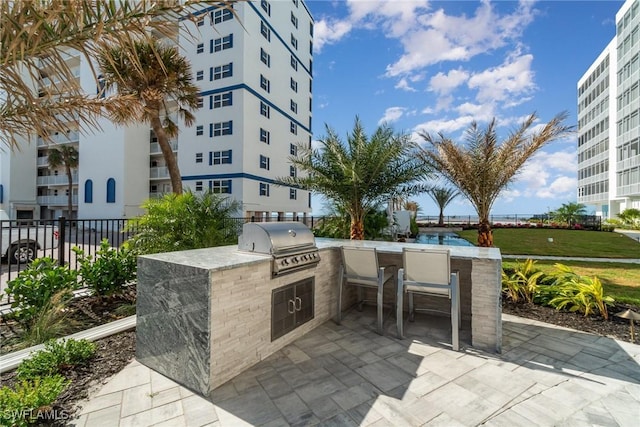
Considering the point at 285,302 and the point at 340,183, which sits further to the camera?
the point at 340,183

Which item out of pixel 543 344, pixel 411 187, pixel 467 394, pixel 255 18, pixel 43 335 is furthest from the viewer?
pixel 255 18

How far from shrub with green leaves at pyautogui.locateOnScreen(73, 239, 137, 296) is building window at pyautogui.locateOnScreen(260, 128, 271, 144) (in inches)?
774

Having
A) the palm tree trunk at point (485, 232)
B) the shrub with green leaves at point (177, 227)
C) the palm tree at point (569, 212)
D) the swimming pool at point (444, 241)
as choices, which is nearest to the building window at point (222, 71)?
the shrub with green leaves at point (177, 227)

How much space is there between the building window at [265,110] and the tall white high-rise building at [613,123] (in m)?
34.8

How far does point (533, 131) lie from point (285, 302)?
26.3ft

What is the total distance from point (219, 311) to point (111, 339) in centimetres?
228

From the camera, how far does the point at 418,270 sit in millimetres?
4176

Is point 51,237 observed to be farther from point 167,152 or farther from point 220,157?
point 220,157

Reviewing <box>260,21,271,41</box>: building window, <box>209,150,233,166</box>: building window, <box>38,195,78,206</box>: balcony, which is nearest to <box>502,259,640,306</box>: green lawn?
<box>209,150,233,166</box>: building window

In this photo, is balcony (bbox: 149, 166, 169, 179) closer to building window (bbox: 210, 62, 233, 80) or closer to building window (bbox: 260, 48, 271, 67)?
building window (bbox: 210, 62, 233, 80)

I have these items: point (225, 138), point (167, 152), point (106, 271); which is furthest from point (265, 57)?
point (106, 271)

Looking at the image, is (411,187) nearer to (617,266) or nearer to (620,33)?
(617,266)

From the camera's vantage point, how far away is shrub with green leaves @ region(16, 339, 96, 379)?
3006 mm

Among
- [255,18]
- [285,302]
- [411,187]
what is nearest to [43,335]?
[285,302]
